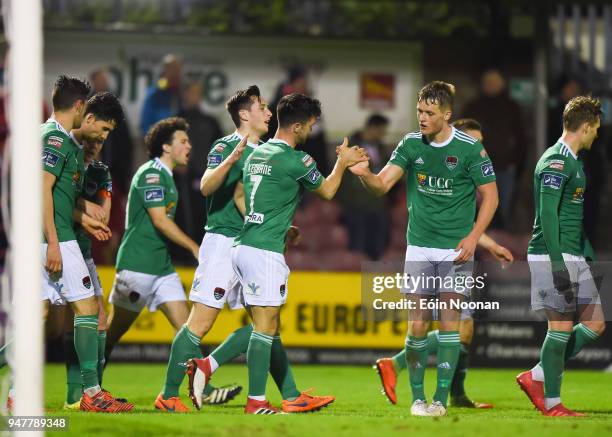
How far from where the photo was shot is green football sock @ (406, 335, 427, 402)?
8523 millimetres

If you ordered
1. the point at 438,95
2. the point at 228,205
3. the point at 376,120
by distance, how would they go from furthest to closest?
the point at 376,120 < the point at 228,205 < the point at 438,95

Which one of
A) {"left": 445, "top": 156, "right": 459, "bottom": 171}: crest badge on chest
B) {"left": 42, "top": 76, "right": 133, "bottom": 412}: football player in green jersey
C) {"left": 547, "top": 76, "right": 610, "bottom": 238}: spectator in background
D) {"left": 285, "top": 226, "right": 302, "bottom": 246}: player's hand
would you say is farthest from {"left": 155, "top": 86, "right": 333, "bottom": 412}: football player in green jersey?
{"left": 547, "top": 76, "right": 610, "bottom": 238}: spectator in background

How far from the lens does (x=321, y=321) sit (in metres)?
14.0

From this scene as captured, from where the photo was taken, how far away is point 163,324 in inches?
549

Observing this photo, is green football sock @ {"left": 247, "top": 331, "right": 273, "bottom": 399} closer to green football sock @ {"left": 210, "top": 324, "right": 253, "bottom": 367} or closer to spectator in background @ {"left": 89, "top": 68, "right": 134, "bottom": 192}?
green football sock @ {"left": 210, "top": 324, "right": 253, "bottom": 367}

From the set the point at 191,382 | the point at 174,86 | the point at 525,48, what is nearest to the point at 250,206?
the point at 191,382

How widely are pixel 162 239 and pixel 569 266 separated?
323 centimetres

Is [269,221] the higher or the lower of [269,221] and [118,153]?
the lower

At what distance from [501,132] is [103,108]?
780 cm

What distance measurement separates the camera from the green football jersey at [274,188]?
812cm

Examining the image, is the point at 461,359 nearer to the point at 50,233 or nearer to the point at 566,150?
the point at 566,150

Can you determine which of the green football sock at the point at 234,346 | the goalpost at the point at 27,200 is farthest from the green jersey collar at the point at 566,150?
the goalpost at the point at 27,200

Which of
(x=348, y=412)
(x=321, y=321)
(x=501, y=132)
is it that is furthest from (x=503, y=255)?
(x=501, y=132)

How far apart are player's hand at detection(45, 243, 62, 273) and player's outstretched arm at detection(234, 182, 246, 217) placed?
1.50m
